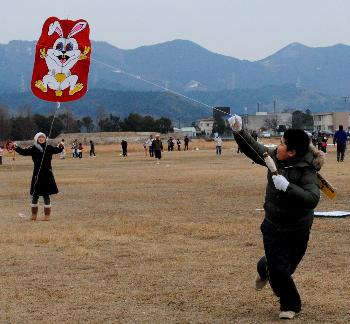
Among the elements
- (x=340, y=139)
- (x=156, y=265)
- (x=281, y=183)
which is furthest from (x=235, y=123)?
(x=340, y=139)

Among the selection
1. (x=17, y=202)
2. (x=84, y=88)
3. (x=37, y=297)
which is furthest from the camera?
(x=17, y=202)

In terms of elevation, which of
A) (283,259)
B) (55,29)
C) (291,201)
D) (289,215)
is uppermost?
(55,29)

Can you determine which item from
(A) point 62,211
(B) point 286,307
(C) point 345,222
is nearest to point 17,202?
(A) point 62,211

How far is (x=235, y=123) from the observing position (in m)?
6.70

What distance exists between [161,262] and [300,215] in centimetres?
318

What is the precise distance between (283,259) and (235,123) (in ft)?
4.16

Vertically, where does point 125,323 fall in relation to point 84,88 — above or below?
below

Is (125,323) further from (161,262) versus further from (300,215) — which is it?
(161,262)

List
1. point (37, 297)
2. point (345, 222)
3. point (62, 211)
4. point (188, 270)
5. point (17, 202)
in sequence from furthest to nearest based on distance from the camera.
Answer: point (17, 202) < point (62, 211) < point (345, 222) < point (188, 270) < point (37, 297)

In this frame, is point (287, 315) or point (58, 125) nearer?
point (287, 315)

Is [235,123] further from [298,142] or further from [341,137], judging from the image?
[341,137]

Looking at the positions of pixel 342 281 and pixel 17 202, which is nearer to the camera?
pixel 342 281

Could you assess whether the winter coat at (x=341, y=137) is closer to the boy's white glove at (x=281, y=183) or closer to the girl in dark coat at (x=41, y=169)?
the girl in dark coat at (x=41, y=169)

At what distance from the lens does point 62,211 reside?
15.8m
